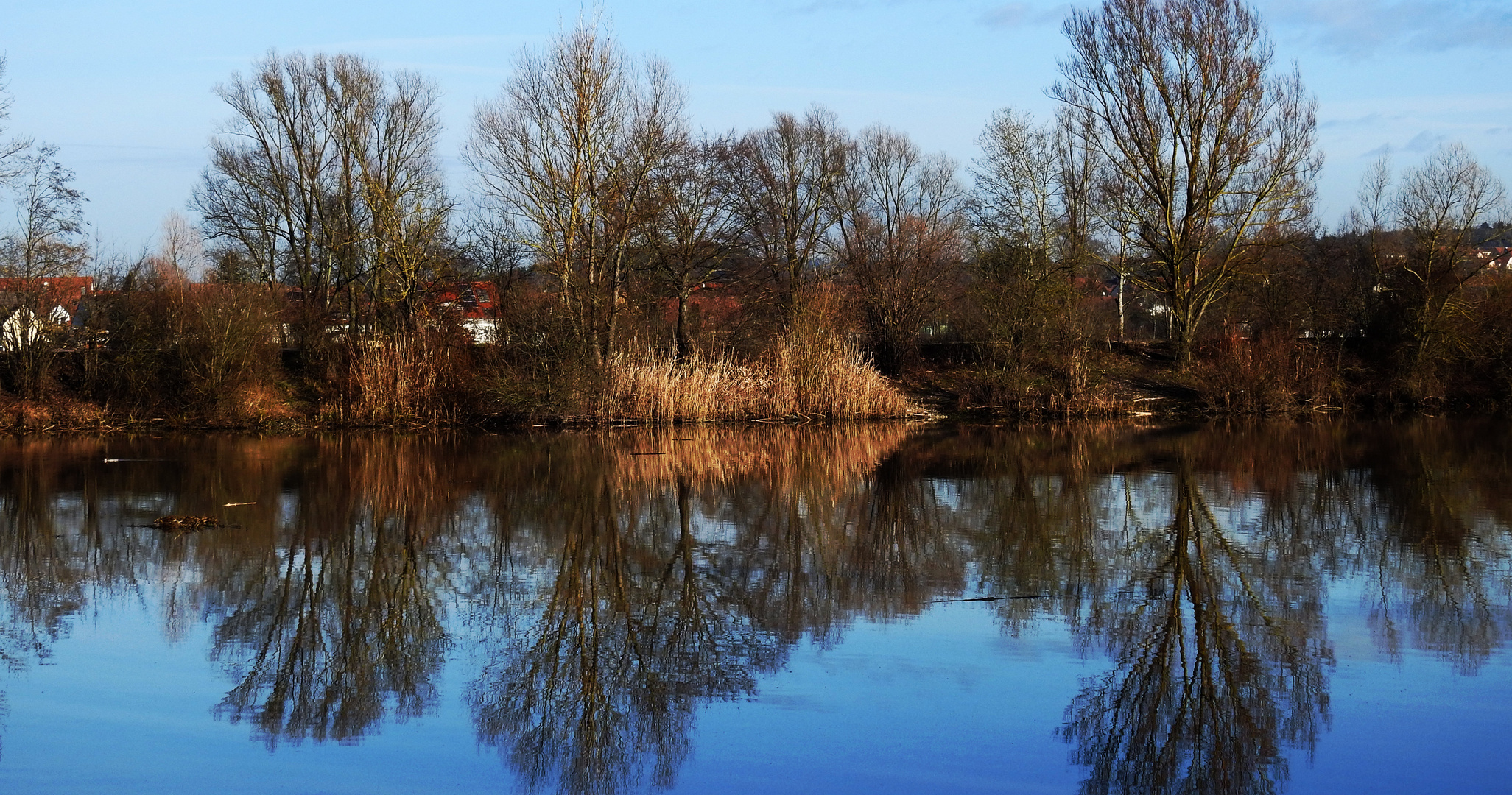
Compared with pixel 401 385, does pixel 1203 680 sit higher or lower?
lower

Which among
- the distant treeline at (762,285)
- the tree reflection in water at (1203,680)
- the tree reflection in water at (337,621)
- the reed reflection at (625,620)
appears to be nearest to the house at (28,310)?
the distant treeline at (762,285)

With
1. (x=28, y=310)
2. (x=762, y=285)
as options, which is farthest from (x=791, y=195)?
(x=28, y=310)

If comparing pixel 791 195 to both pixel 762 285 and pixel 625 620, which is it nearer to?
pixel 762 285

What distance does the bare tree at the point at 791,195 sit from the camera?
33406 millimetres

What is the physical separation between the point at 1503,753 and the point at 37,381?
26863 mm

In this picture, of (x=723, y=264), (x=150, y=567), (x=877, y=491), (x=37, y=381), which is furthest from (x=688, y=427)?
(x=150, y=567)

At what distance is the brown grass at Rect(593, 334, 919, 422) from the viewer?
25000 mm

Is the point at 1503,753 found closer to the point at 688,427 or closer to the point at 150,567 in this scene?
the point at 150,567

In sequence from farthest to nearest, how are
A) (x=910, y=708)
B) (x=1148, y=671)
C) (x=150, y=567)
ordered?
1. (x=150, y=567)
2. (x=1148, y=671)
3. (x=910, y=708)

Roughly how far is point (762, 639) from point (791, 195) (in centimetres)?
2820

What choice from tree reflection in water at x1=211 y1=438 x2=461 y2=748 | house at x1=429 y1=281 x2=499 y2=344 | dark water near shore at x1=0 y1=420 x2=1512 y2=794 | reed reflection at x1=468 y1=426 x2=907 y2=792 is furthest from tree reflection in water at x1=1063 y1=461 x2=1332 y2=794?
house at x1=429 y1=281 x2=499 y2=344

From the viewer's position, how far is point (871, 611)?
25.8 ft

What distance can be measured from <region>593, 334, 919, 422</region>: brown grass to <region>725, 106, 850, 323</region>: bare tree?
6496mm

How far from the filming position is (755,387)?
25953 mm
